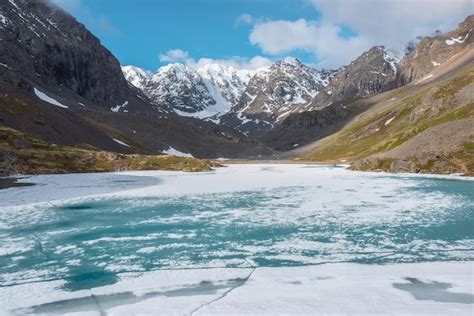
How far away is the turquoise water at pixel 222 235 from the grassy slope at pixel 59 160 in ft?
152

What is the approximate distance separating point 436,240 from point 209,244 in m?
12.1

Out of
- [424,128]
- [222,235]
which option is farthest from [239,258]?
[424,128]

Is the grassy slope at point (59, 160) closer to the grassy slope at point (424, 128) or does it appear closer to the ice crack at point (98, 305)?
the grassy slope at point (424, 128)

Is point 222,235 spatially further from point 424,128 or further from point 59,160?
point 424,128

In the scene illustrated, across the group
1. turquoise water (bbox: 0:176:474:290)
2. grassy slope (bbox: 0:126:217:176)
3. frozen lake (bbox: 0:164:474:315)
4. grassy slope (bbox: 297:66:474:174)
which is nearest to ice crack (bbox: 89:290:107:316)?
frozen lake (bbox: 0:164:474:315)

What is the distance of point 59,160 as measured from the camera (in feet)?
284

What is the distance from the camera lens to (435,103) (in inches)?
5595

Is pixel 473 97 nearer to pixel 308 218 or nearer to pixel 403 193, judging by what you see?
pixel 403 193

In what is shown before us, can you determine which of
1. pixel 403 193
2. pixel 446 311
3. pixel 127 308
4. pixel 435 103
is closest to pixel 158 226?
pixel 127 308

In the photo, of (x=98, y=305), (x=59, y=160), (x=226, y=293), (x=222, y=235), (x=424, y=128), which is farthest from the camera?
(x=424, y=128)

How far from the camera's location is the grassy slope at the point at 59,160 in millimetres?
78306

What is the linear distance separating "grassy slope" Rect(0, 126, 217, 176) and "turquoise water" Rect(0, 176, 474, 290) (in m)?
46.3

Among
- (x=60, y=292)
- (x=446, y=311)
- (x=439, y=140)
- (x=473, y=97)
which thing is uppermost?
(x=473, y=97)

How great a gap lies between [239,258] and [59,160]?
3035 inches
